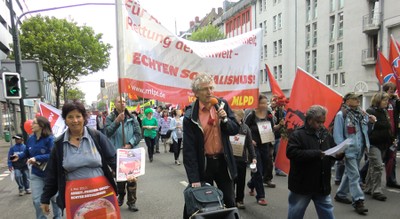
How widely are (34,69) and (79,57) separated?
17.6m

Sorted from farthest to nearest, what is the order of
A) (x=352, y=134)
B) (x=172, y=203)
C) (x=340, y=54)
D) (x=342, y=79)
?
(x=340, y=54) → (x=342, y=79) → (x=172, y=203) → (x=352, y=134)

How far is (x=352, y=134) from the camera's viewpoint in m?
5.05

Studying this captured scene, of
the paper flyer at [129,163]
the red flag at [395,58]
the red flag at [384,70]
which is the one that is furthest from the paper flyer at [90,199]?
the red flag at [384,70]

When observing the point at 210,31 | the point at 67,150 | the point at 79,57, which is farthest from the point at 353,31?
the point at 67,150

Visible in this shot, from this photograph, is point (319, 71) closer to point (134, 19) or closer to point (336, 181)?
point (336, 181)

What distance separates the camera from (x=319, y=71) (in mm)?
32812

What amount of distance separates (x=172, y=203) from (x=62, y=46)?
26.9m

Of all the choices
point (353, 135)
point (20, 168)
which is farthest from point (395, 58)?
point (20, 168)

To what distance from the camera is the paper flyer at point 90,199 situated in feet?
9.50

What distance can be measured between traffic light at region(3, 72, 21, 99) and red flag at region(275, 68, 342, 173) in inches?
383

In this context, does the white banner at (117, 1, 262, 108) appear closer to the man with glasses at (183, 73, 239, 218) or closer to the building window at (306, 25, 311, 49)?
the man with glasses at (183, 73, 239, 218)

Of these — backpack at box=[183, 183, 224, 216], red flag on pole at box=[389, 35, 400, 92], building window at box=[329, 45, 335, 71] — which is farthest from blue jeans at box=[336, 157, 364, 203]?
building window at box=[329, 45, 335, 71]

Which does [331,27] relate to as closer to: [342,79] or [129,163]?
[342,79]

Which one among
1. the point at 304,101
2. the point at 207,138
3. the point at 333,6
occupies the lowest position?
the point at 207,138
